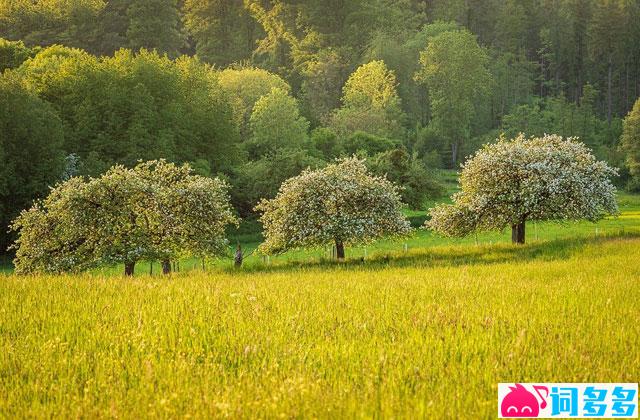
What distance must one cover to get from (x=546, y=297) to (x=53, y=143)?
47275mm

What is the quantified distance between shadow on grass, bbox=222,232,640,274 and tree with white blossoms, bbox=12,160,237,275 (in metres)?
3.81

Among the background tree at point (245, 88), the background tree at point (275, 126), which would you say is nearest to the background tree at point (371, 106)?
the background tree at point (245, 88)

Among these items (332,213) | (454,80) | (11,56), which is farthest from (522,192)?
(454,80)

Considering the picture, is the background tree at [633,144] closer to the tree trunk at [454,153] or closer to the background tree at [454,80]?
the background tree at [454,80]

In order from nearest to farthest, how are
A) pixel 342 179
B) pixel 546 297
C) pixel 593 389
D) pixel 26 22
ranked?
1. pixel 593 389
2. pixel 546 297
3. pixel 342 179
4. pixel 26 22

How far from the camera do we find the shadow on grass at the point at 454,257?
28766 millimetres

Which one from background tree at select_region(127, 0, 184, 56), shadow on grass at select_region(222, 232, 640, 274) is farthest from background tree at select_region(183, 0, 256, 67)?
shadow on grass at select_region(222, 232, 640, 274)

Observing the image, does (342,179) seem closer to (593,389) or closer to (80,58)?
(593,389)

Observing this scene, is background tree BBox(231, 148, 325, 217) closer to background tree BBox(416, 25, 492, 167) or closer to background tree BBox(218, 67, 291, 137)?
background tree BBox(218, 67, 291, 137)

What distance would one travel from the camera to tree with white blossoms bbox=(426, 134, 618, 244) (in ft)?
116

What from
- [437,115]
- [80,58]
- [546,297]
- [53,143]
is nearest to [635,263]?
[546,297]

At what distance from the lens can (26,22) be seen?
10362 centimetres

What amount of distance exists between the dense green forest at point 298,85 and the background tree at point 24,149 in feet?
0.44

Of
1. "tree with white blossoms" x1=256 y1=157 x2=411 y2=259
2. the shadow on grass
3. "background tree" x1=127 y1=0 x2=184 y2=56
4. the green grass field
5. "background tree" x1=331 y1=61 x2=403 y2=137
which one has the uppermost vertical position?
"background tree" x1=127 y1=0 x2=184 y2=56
